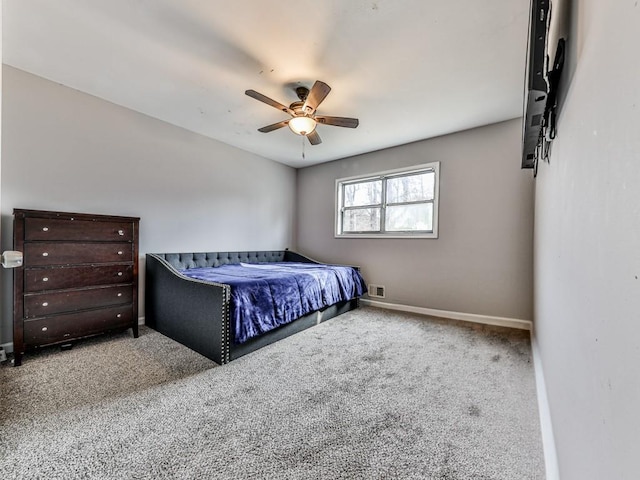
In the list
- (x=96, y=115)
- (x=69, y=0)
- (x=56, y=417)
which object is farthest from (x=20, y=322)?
(x=69, y=0)

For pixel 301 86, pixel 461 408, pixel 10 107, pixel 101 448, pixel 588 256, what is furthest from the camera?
pixel 301 86

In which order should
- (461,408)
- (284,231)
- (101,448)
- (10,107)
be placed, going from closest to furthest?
(101,448) < (461,408) < (10,107) < (284,231)

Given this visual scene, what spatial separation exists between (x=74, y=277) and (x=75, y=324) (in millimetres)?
416

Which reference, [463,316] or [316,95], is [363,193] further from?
[316,95]

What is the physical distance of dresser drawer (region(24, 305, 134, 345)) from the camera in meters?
2.29

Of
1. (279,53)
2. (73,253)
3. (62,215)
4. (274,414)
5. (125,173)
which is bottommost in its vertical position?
(274,414)

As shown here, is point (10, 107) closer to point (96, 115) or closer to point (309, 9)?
point (96, 115)

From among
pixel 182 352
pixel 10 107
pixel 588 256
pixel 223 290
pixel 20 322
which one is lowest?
pixel 182 352

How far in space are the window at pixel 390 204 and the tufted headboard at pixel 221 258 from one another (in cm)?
107

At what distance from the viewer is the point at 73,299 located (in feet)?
8.13

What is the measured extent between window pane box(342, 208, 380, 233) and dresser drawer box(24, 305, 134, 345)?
328 centimetres

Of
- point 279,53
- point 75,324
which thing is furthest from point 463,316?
point 75,324

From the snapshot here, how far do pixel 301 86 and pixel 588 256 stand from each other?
256 cm

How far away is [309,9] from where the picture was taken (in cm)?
181
